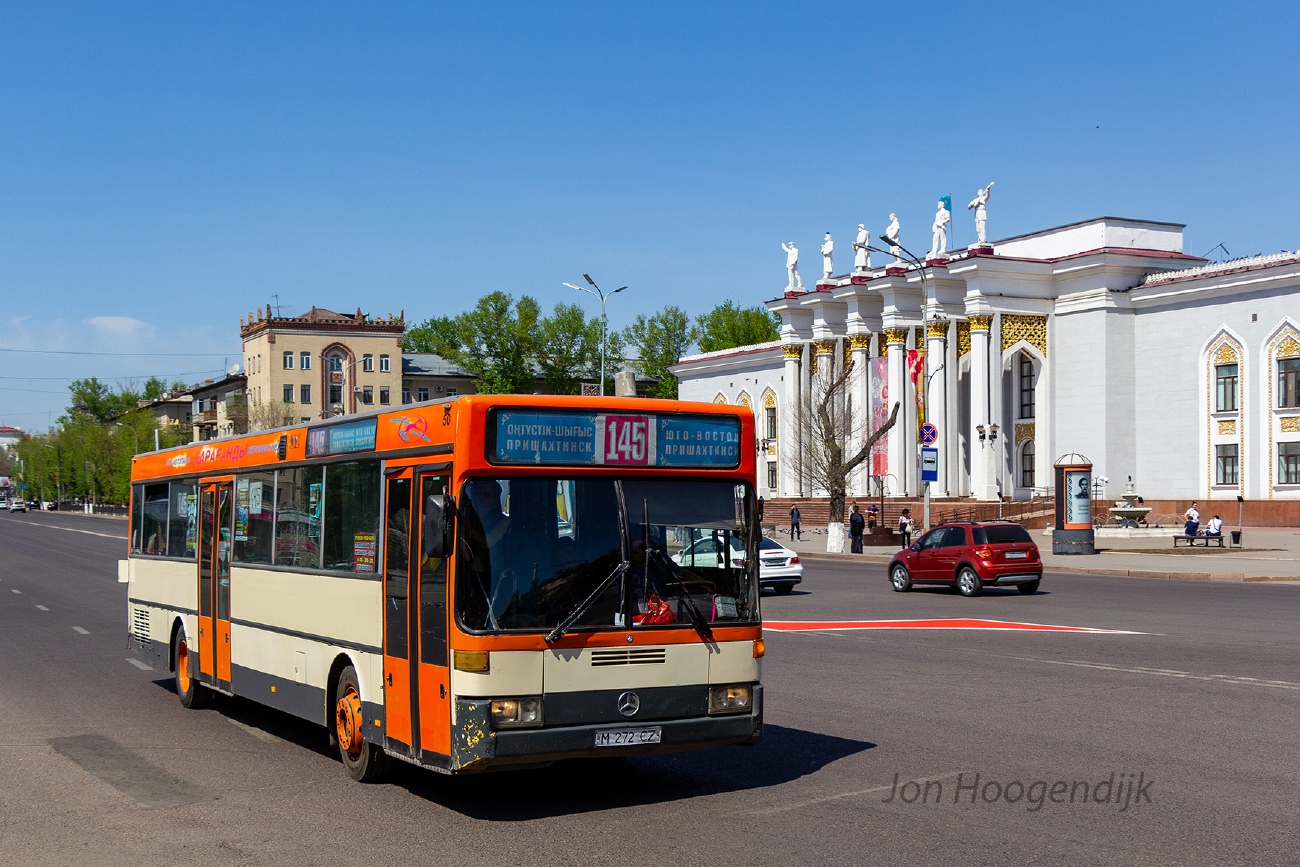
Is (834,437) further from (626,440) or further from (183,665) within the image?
(626,440)

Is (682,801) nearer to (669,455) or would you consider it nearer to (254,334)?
(669,455)

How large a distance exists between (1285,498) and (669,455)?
54884 millimetres

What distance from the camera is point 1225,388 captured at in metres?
60.2

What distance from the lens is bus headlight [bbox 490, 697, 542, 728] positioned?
25.3ft

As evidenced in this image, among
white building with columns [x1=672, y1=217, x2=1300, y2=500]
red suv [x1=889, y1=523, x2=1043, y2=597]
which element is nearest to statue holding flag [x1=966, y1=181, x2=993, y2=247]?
white building with columns [x1=672, y1=217, x2=1300, y2=500]

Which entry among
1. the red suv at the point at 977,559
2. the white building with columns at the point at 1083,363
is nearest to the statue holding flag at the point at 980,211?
the white building with columns at the point at 1083,363

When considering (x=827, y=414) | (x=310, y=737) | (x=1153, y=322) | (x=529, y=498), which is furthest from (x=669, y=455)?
(x=1153, y=322)

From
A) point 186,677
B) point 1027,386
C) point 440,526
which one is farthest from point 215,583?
point 1027,386

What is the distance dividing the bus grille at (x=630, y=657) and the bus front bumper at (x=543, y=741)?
349 mm

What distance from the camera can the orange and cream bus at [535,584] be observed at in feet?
25.6

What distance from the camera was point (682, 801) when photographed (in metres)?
8.38

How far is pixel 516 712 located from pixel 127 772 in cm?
359

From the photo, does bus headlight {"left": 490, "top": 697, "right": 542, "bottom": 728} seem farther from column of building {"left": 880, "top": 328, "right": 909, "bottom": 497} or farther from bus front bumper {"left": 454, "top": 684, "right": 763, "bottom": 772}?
column of building {"left": 880, "top": 328, "right": 909, "bottom": 497}

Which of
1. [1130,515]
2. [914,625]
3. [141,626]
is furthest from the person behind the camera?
[1130,515]
